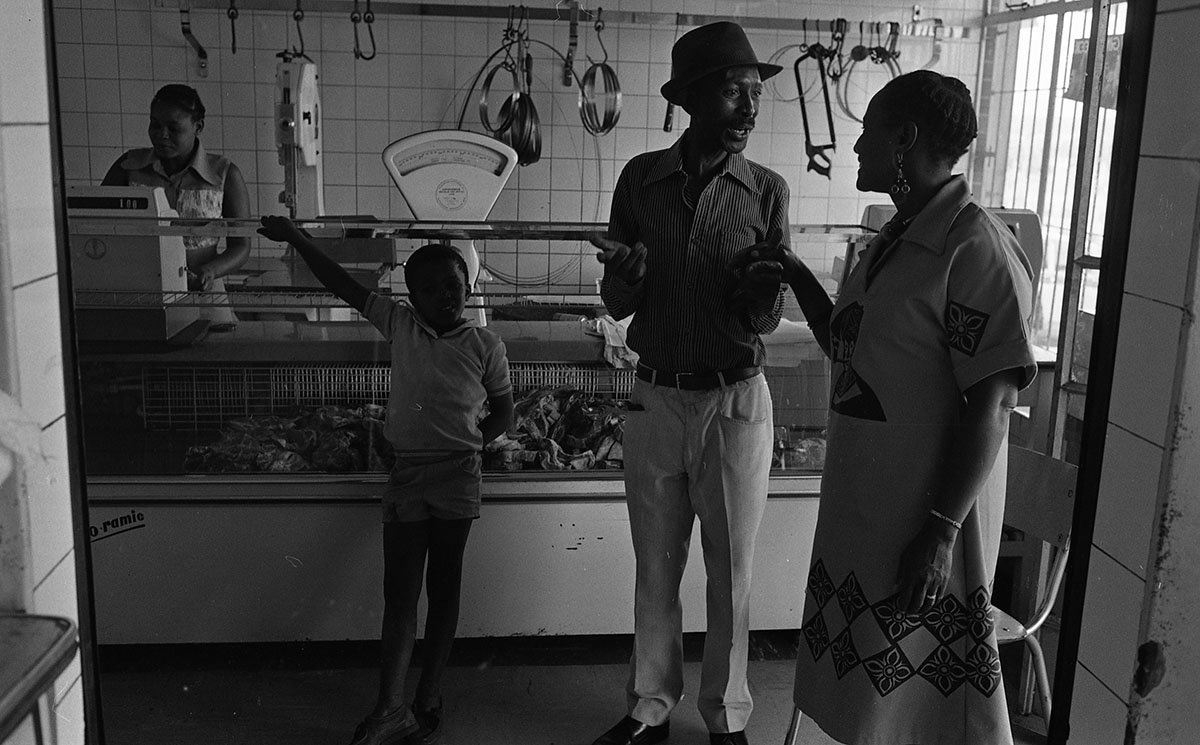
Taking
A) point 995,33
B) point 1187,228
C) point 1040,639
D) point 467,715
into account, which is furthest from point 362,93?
point 1187,228

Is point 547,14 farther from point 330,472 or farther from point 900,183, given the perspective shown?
point 900,183

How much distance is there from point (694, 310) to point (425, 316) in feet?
1.99

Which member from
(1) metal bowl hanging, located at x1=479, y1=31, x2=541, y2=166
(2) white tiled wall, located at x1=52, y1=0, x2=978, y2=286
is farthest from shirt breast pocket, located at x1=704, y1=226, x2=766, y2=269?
(1) metal bowl hanging, located at x1=479, y1=31, x2=541, y2=166

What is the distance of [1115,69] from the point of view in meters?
2.31

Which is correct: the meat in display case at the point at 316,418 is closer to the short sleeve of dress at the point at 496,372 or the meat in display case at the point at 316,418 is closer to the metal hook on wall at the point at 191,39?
the short sleeve of dress at the point at 496,372

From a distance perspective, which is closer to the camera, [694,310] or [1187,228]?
[1187,228]

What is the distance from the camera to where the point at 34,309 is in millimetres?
1037

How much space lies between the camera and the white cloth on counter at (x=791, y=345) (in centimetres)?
277

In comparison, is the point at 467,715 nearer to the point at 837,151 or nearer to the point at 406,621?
the point at 406,621

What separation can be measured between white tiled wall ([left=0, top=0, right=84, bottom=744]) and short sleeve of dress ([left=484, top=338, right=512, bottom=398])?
1.42 metres

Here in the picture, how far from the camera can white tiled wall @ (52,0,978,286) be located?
16.2 ft

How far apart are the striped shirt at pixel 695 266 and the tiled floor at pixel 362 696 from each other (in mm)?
891

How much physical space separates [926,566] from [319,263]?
4.78 feet

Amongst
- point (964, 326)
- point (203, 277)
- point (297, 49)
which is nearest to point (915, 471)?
point (964, 326)
